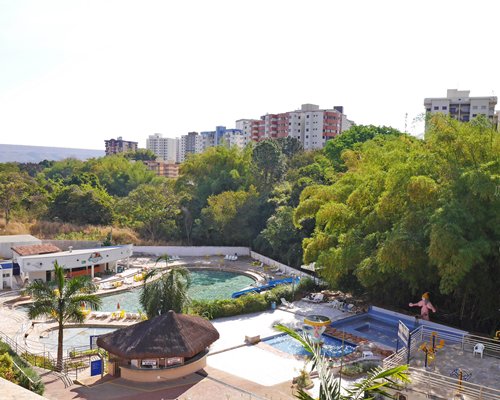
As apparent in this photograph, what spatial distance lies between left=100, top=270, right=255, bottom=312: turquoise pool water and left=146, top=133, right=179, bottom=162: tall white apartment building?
12121 centimetres

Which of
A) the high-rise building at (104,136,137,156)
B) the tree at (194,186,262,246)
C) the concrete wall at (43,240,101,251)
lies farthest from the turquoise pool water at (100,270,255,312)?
the high-rise building at (104,136,137,156)

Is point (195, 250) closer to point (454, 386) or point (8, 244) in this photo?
point (8, 244)

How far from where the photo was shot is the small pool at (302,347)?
16.8 meters

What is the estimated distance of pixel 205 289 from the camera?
1096 inches

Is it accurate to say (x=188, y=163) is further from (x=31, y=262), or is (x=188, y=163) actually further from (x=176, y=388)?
(x=176, y=388)

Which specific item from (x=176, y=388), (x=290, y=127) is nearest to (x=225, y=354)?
(x=176, y=388)

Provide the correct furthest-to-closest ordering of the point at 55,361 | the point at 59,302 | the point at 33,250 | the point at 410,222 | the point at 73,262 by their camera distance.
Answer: the point at 33,250 → the point at 73,262 → the point at 410,222 → the point at 55,361 → the point at 59,302

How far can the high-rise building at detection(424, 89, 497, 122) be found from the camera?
60000 mm

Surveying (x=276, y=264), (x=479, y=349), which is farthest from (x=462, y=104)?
(x=479, y=349)

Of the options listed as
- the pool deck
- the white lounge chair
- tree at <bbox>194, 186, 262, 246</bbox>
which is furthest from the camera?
tree at <bbox>194, 186, 262, 246</bbox>

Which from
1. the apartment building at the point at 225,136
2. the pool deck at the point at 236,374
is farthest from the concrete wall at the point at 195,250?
the apartment building at the point at 225,136

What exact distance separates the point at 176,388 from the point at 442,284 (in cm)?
909

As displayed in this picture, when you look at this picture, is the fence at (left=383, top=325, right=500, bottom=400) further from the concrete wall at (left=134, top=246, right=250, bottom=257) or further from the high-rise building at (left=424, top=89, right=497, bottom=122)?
the high-rise building at (left=424, top=89, right=497, bottom=122)

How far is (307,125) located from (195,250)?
148 feet
